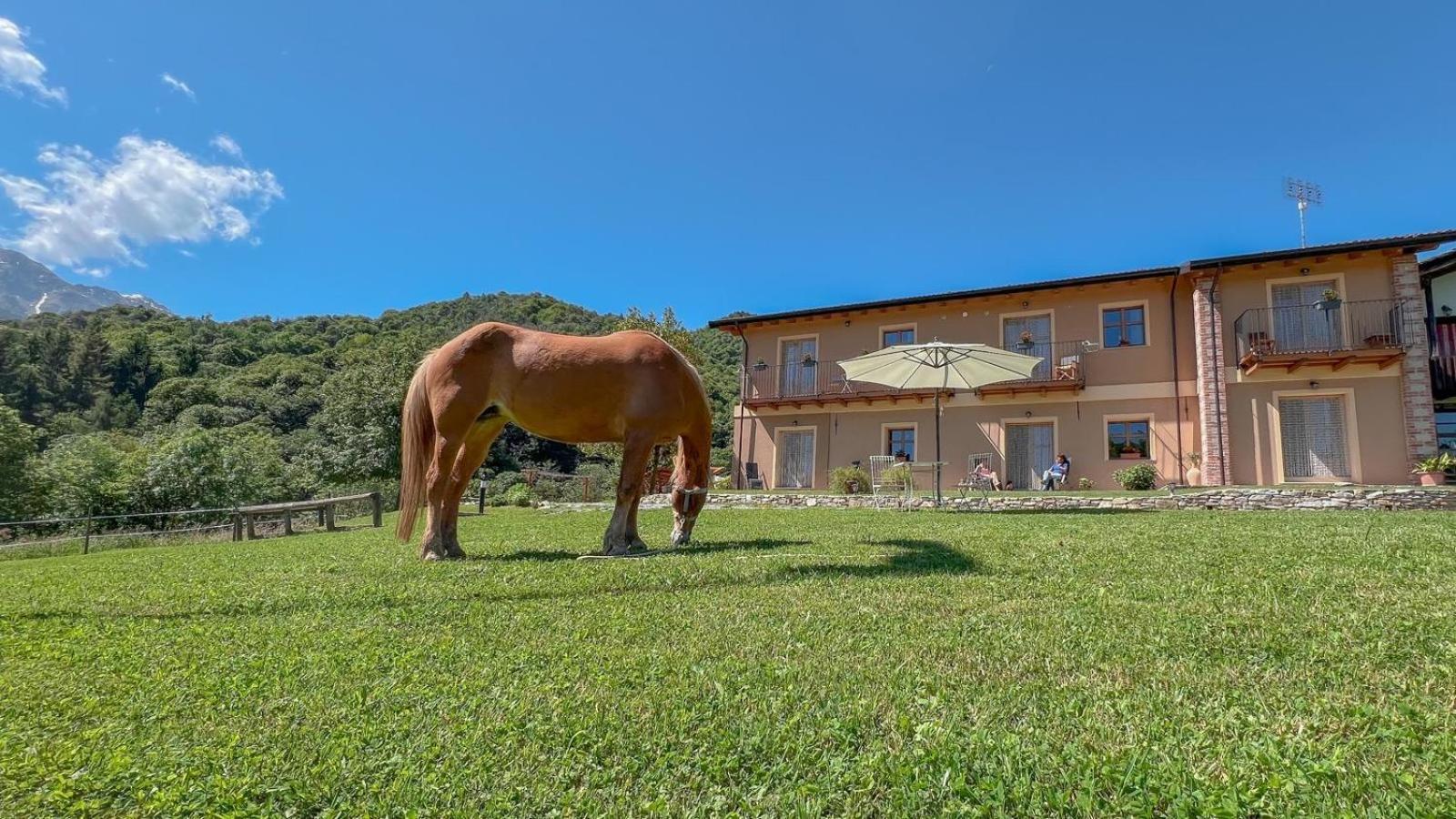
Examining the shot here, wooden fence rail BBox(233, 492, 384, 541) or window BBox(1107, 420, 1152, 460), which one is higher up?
window BBox(1107, 420, 1152, 460)

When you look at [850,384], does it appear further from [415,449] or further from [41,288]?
[41,288]

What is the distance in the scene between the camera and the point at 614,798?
63.5 inches

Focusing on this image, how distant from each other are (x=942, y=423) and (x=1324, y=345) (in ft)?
30.5

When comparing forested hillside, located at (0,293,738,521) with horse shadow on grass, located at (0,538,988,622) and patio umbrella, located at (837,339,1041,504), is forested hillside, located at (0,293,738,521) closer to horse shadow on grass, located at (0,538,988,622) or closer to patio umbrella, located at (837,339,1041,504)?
patio umbrella, located at (837,339,1041,504)

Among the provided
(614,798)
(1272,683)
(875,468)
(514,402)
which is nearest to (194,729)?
(614,798)

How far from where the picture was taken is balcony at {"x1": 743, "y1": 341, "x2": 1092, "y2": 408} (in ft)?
60.9

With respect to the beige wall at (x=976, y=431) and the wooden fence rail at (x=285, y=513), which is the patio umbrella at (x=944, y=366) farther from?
the wooden fence rail at (x=285, y=513)

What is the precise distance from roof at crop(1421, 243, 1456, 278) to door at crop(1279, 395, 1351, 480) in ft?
17.8

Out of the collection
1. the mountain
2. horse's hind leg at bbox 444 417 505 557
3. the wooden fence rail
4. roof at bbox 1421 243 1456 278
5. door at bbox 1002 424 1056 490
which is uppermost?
the mountain

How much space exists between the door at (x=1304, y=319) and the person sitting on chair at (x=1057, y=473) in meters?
5.52

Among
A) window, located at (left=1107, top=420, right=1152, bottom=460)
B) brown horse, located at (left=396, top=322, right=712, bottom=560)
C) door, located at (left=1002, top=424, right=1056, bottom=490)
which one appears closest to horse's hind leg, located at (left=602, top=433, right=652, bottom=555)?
brown horse, located at (left=396, top=322, right=712, bottom=560)

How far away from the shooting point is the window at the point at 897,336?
70.0ft

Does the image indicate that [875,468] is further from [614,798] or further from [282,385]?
[282,385]

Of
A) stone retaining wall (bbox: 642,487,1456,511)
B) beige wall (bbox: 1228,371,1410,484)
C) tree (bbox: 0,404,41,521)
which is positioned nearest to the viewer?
stone retaining wall (bbox: 642,487,1456,511)
